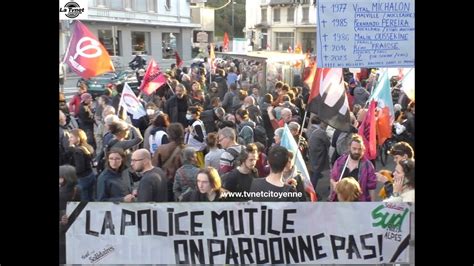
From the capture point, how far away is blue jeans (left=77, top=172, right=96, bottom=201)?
559 centimetres

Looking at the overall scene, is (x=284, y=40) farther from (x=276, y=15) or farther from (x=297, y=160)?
(x=297, y=160)

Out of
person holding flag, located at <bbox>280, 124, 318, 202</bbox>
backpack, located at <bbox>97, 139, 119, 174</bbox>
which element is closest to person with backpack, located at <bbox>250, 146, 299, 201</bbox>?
person holding flag, located at <bbox>280, 124, 318, 202</bbox>

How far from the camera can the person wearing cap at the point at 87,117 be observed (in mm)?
5562

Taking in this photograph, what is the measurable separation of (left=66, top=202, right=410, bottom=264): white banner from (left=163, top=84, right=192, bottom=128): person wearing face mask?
0.77 meters

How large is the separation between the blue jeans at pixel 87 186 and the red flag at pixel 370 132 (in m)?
2.46

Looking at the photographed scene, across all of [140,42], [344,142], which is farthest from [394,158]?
[140,42]

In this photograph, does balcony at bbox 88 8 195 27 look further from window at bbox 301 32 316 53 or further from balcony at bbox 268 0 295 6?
window at bbox 301 32 316 53

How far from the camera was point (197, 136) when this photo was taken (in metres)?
5.64

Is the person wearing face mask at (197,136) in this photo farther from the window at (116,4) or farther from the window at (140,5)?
the window at (116,4)

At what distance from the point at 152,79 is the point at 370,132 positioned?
2039 millimetres

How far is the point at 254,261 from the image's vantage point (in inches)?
226

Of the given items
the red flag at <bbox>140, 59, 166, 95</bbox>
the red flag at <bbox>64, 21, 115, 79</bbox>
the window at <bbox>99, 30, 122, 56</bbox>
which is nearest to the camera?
the red flag at <bbox>64, 21, 115, 79</bbox>
